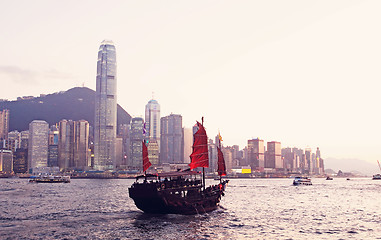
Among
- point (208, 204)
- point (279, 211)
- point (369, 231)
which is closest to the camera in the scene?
point (369, 231)

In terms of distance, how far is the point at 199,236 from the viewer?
140ft

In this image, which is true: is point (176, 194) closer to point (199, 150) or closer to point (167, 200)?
point (167, 200)

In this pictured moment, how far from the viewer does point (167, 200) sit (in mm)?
51938

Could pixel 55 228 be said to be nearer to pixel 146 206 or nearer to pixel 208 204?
pixel 146 206

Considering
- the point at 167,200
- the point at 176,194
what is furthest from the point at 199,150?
the point at 167,200

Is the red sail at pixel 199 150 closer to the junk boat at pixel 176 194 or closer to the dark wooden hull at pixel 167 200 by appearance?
the junk boat at pixel 176 194

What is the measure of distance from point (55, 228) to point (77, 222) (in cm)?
449

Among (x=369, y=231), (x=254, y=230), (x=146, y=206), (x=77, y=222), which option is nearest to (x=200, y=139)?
(x=146, y=206)

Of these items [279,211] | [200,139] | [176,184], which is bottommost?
[279,211]

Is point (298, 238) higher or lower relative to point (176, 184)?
lower

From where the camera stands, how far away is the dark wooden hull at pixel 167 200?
169ft

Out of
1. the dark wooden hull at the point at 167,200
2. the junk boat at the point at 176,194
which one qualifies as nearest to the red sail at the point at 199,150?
the junk boat at the point at 176,194

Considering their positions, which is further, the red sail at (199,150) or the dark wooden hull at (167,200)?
the red sail at (199,150)

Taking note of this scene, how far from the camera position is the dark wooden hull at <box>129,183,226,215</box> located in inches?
2031
